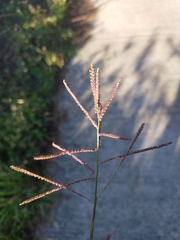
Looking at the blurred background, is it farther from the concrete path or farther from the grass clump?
the concrete path

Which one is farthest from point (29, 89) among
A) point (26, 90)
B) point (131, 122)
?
point (131, 122)

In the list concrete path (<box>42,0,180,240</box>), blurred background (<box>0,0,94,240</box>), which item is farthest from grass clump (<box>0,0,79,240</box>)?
concrete path (<box>42,0,180,240</box>)

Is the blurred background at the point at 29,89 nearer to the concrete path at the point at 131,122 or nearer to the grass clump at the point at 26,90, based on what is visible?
the grass clump at the point at 26,90

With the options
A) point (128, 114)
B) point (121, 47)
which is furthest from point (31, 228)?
point (121, 47)

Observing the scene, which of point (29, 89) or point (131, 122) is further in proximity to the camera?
point (29, 89)

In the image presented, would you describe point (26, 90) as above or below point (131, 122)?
above

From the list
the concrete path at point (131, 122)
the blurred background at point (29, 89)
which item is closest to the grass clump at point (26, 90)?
the blurred background at point (29, 89)

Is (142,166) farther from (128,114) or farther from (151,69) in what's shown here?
(151,69)

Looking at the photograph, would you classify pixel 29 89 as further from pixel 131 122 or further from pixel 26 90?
pixel 131 122
